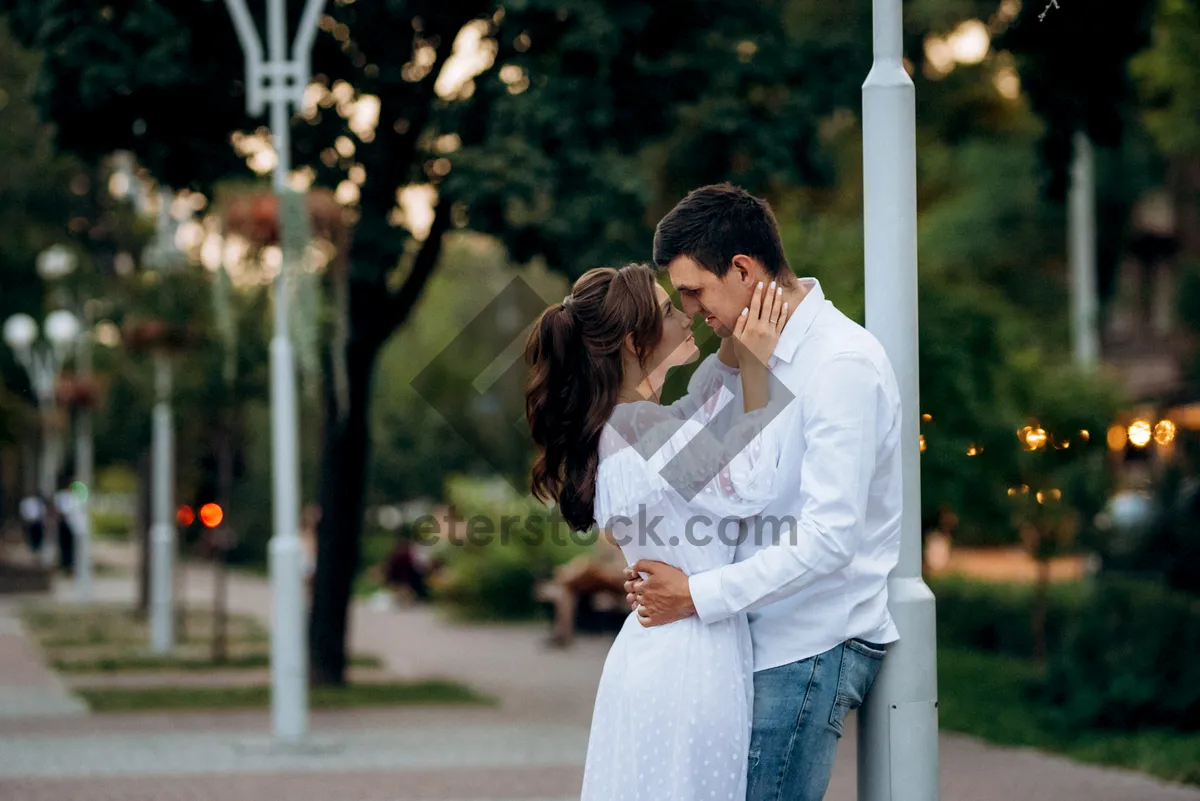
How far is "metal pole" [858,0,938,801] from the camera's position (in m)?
3.63

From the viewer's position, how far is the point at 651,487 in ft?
10.9

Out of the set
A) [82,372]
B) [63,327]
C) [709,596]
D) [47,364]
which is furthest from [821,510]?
[47,364]

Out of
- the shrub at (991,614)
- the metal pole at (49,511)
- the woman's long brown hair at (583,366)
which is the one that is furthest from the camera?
the metal pole at (49,511)

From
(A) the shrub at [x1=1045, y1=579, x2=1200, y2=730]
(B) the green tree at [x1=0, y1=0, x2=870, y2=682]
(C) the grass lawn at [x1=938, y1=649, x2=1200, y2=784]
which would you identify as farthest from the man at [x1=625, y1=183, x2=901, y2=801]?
(A) the shrub at [x1=1045, y1=579, x2=1200, y2=730]

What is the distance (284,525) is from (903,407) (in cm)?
771

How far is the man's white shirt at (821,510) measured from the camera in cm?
319

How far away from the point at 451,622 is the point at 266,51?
1108cm

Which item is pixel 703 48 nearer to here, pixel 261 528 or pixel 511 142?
pixel 511 142

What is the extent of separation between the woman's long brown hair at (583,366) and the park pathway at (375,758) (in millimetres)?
5354

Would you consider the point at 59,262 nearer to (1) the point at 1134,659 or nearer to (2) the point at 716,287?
(1) the point at 1134,659

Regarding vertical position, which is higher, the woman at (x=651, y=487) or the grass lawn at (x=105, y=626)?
the woman at (x=651, y=487)

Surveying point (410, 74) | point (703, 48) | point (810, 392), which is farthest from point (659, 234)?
point (410, 74)

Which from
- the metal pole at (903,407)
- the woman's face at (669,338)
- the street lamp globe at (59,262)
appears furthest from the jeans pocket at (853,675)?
the street lamp globe at (59,262)

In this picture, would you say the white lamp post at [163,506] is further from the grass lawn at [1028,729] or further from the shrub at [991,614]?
the grass lawn at [1028,729]
